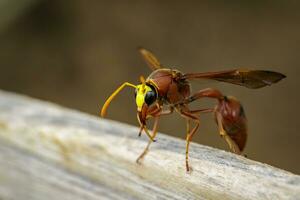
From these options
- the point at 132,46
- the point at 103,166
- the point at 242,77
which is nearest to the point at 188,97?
the point at 242,77

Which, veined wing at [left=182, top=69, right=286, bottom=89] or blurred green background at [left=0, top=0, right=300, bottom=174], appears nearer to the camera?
veined wing at [left=182, top=69, right=286, bottom=89]

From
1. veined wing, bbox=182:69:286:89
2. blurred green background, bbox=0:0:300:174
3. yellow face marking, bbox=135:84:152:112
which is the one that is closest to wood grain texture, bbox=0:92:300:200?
yellow face marking, bbox=135:84:152:112

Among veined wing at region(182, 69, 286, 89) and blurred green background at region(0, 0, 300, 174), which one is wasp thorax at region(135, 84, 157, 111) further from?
blurred green background at region(0, 0, 300, 174)

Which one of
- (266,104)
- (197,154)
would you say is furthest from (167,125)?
(197,154)

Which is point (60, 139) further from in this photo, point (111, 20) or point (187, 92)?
point (111, 20)

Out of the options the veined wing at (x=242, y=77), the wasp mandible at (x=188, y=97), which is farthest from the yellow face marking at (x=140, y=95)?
the veined wing at (x=242, y=77)

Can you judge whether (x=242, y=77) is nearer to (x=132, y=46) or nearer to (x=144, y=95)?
(x=144, y=95)
